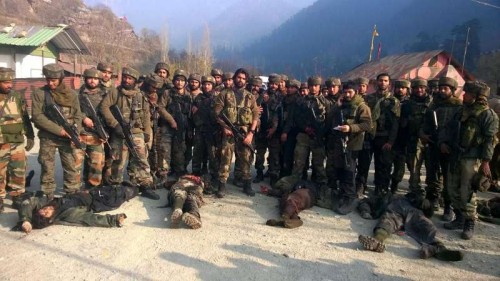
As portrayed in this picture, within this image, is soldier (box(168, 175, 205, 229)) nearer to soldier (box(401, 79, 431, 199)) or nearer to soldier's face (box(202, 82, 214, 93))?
soldier's face (box(202, 82, 214, 93))

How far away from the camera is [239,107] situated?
6633 mm

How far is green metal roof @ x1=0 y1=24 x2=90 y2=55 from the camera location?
18.6 metres

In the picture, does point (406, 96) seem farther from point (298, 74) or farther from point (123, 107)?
point (298, 74)

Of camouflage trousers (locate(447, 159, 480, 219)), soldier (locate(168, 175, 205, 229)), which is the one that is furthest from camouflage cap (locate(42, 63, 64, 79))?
camouflage trousers (locate(447, 159, 480, 219))

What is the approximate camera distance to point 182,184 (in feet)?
19.4

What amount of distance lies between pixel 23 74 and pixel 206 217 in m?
19.2

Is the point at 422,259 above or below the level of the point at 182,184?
below

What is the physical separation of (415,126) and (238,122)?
3.11 m

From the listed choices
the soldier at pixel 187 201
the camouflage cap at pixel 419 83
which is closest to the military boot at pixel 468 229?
the camouflage cap at pixel 419 83

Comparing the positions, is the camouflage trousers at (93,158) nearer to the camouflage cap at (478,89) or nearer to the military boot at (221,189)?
the military boot at (221,189)

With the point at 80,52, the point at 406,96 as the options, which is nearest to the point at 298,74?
the point at 80,52

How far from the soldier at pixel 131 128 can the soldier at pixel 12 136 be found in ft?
3.77

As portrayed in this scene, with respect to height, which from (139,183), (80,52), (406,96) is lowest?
(139,183)

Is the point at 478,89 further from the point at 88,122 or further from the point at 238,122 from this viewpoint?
the point at 88,122
